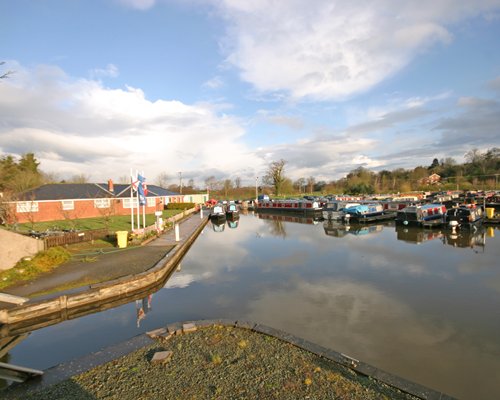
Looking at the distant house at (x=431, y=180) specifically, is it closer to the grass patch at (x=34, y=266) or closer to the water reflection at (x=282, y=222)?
the water reflection at (x=282, y=222)

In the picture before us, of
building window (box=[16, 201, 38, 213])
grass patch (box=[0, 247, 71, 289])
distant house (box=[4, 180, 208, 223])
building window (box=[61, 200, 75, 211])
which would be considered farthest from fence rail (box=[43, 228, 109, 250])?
building window (box=[61, 200, 75, 211])

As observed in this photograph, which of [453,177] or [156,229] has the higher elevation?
[453,177]

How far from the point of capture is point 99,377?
522 cm

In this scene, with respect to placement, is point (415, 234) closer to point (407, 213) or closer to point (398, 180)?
point (407, 213)

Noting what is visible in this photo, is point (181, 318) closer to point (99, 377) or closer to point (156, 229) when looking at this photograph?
point (99, 377)

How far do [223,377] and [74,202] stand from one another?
107 ft

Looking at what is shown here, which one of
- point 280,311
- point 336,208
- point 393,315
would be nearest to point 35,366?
point 280,311

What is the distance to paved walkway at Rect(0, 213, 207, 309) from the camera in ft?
31.5

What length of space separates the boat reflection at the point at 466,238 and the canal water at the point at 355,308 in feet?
4.29

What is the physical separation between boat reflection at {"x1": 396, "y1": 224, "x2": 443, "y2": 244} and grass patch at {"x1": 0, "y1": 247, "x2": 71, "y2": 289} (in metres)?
20.8

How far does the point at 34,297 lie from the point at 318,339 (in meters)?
8.41

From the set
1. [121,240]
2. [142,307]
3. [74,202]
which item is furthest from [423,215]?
[74,202]

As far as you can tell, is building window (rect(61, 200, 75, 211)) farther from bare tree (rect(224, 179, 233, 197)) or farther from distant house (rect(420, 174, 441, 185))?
distant house (rect(420, 174, 441, 185))

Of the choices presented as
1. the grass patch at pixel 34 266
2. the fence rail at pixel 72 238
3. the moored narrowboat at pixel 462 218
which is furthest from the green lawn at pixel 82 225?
the moored narrowboat at pixel 462 218
